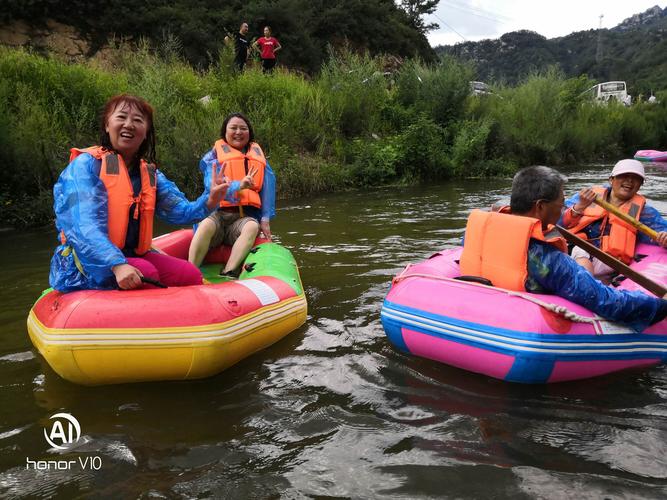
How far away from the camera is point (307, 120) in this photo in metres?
10.6

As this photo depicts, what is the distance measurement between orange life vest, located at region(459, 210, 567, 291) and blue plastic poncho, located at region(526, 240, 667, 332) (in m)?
0.06

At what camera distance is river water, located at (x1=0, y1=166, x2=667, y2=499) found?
2123 millimetres

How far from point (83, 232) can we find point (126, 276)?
0.30m

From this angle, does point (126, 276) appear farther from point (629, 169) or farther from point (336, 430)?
point (629, 169)

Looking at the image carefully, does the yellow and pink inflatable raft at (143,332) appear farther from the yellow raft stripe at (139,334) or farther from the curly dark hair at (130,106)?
the curly dark hair at (130,106)

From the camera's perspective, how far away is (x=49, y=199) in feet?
22.6

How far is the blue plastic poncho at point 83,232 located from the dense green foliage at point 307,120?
4309mm

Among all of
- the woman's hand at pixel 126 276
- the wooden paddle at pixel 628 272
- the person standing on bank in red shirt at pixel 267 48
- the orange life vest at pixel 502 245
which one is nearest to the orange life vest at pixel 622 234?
the wooden paddle at pixel 628 272

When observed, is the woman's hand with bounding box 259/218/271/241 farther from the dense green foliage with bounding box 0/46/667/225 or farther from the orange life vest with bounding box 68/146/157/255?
the dense green foliage with bounding box 0/46/667/225

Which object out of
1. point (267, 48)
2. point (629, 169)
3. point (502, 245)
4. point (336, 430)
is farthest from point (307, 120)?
point (336, 430)

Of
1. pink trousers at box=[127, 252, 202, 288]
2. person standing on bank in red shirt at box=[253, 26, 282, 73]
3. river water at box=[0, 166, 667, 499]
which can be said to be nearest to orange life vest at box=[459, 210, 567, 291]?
river water at box=[0, 166, 667, 499]

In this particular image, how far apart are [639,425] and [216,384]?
2012 millimetres

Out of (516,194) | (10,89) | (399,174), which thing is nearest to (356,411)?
(516,194)

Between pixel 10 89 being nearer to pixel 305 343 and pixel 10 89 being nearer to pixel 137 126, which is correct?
pixel 137 126
